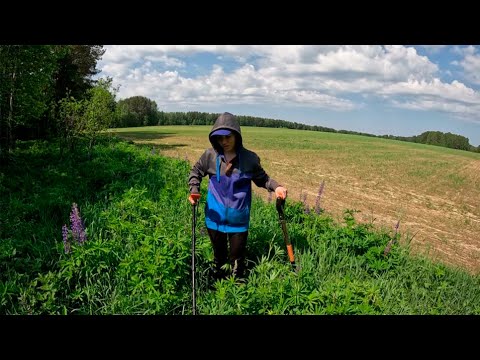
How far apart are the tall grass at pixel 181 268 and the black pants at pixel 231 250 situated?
0.43 feet

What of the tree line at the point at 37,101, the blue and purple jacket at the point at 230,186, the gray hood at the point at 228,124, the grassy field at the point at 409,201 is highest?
the tree line at the point at 37,101

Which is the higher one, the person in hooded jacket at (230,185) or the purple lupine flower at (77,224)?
the person in hooded jacket at (230,185)

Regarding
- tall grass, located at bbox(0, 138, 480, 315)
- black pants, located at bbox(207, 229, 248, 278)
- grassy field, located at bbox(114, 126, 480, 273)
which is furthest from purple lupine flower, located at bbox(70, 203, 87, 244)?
grassy field, located at bbox(114, 126, 480, 273)

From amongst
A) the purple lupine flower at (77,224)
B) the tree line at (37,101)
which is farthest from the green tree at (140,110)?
the purple lupine flower at (77,224)

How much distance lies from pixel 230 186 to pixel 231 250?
684 mm

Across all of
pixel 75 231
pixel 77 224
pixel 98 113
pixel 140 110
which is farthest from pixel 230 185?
pixel 140 110

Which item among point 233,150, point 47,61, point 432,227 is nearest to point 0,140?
point 47,61

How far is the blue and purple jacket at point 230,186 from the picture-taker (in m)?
3.46

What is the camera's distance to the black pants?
355cm

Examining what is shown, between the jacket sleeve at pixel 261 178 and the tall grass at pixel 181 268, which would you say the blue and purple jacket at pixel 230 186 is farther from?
the tall grass at pixel 181 268

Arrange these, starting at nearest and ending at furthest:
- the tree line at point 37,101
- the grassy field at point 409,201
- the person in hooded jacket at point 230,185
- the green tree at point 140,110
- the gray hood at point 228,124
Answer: the gray hood at point 228,124, the person in hooded jacket at point 230,185, the grassy field at point 409,201, the tree line at point 37,101, the green tree at point 140,110
